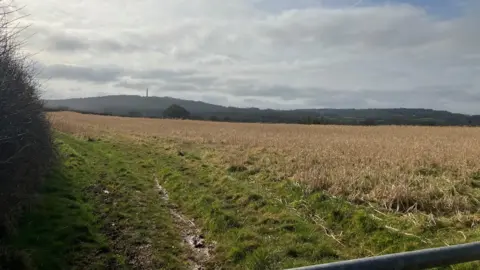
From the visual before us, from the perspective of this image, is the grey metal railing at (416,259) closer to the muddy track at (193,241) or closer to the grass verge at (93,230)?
the muddy track at (193,241)

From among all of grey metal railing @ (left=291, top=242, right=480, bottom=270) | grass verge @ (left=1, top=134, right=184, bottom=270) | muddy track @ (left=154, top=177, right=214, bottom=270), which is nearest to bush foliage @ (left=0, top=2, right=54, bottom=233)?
grass verge @ (left=1, top=134, right=184, bottom=270)

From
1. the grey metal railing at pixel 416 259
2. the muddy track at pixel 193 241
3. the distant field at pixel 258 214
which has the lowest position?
the muddy track at pixel 193 241

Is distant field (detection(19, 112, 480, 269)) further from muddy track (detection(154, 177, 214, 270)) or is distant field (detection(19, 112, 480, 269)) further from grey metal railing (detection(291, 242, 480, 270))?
grey metal railing (detection(291, 242, 480, 270))

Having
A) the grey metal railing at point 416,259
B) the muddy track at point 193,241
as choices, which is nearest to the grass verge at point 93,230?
the muddy track at point 193,241

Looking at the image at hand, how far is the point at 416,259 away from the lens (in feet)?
13.2

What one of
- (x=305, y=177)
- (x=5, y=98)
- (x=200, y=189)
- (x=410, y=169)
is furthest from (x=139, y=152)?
(x=5, y=98)

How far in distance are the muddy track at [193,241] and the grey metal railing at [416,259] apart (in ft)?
15.4

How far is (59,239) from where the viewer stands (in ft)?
28.3

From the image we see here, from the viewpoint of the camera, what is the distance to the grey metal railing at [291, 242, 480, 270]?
3.62 meters

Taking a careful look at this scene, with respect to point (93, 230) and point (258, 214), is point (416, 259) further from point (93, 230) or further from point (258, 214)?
point (93, 230)

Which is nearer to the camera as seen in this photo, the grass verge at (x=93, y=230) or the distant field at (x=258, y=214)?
the grass verge at (x=93, y=230)

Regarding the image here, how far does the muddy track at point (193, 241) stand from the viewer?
322 inches

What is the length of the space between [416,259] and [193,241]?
6093 mm

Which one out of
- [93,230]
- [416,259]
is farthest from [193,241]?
Result: [416,259]
